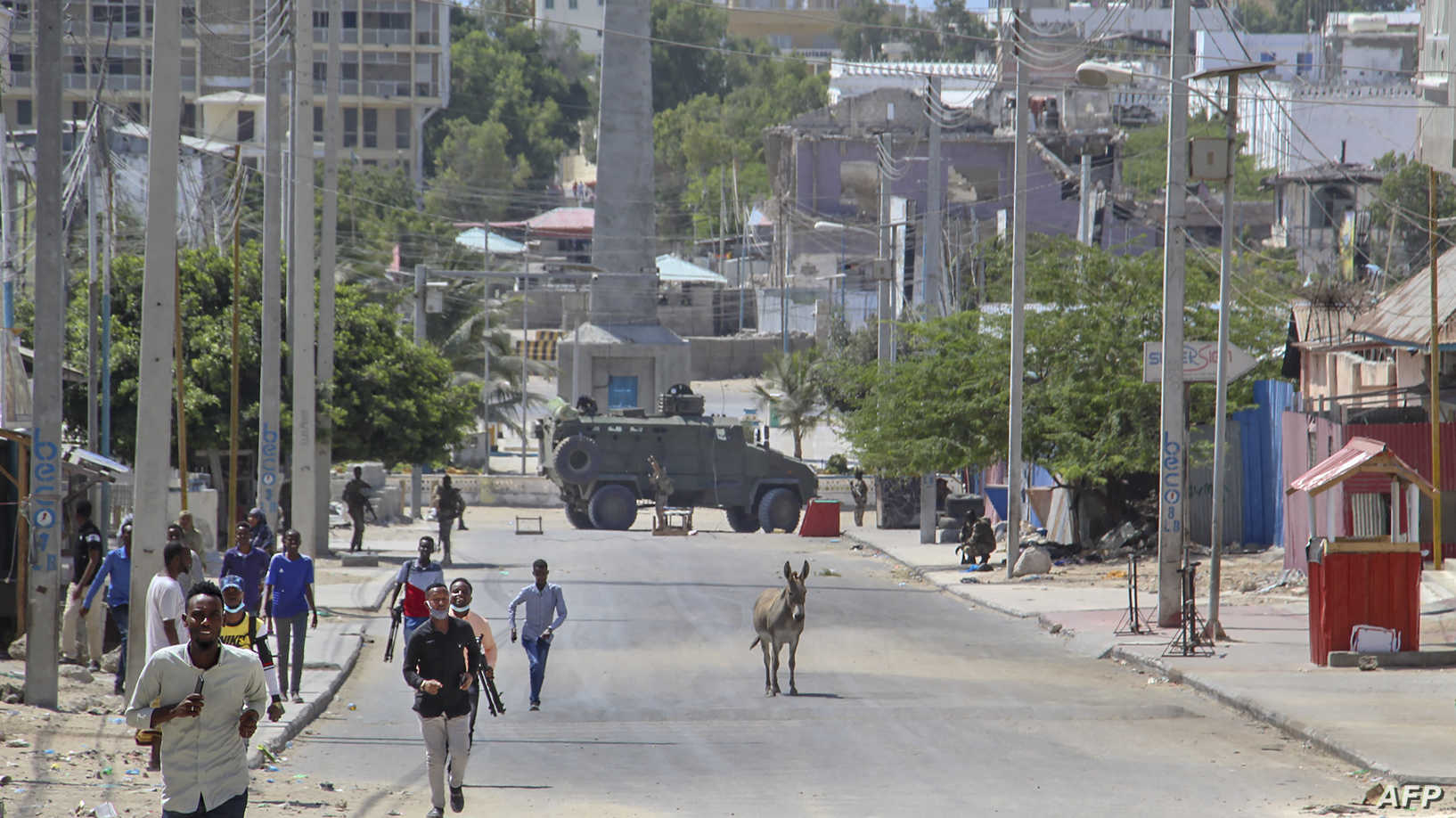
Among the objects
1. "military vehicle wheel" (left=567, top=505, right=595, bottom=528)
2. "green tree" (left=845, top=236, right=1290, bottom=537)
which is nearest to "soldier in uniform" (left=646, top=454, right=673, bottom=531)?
"military vehicle wheel" (left=567, top=505, right=595, bottom=528)

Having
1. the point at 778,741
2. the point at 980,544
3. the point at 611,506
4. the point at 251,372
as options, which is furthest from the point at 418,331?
the point at 778,741

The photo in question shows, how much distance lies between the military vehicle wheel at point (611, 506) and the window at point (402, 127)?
69895mm

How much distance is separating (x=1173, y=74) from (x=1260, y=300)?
759 inches

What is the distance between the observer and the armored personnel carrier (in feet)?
127

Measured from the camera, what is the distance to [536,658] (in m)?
14.0

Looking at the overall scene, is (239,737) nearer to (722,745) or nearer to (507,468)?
(722,745)

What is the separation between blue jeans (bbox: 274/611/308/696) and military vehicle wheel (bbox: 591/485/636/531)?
79.9 ft

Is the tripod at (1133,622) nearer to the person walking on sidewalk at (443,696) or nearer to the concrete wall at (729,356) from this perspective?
the person walking on sidewalk at (443,696)

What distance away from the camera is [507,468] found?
56656 mm

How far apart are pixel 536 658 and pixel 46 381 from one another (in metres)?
4.34

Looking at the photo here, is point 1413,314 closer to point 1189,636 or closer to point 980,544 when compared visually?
point 1189,636

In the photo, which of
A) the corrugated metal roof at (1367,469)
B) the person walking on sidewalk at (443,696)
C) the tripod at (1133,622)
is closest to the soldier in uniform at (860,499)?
the tripod at (1133,622)

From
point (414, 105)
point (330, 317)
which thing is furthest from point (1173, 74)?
point (414, 105)

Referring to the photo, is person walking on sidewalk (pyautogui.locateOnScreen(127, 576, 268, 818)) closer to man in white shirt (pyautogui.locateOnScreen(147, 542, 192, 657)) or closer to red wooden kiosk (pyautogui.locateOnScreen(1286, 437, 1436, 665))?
man in white shirt (pyautogui.locateOnScreen(147, 542, 192, 657))
